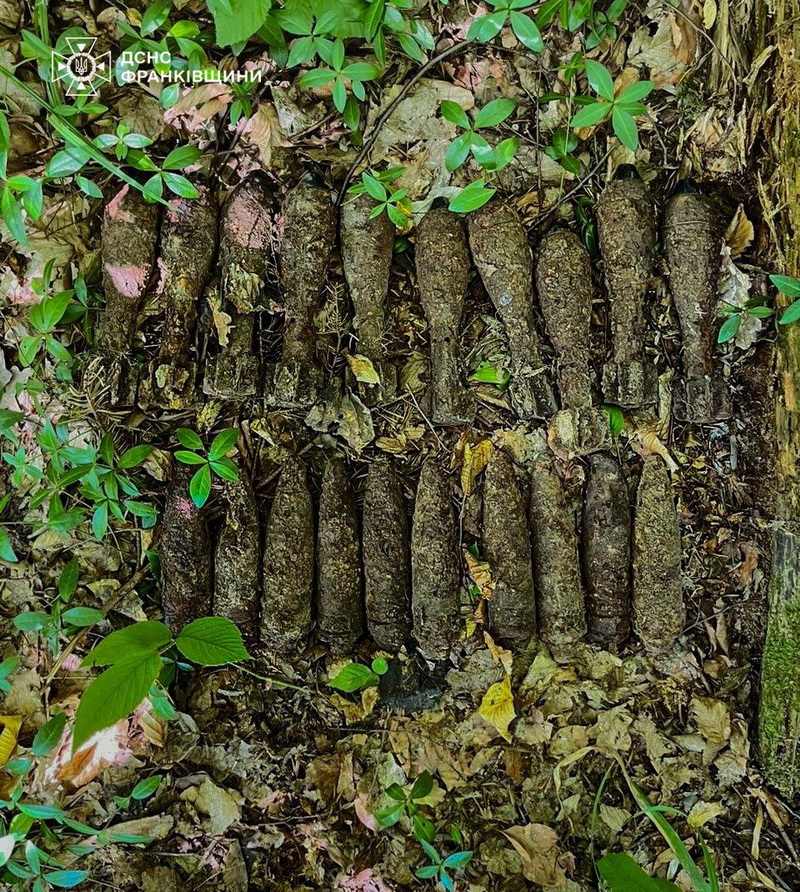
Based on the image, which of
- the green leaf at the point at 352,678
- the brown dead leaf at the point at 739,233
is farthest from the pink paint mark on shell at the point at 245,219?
the brown dead leaf at the point at 739,233

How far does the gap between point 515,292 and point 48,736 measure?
7.43 feet

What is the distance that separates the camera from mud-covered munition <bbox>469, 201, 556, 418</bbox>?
2305 millimetres

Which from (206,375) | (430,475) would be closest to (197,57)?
(206,375)

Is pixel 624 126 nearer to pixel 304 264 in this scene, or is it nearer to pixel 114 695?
pixel 304 264

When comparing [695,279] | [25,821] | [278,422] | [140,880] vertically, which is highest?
[695,279]

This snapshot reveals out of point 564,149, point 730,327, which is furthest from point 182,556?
point 730,327

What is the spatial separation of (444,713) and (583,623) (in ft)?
1.98

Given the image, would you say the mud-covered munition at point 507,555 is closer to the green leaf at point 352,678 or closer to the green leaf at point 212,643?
the green leaf at point 352,678

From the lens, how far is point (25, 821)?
7.19 feet

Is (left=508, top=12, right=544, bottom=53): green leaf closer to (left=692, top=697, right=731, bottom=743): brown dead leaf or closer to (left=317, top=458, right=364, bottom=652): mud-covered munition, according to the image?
(left=317, top=458, right=364, bottom=652): mud-covered munition

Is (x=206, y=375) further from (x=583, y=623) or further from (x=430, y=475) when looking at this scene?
(x=583, y=623)

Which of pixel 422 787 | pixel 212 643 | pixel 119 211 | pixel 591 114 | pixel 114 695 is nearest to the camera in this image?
pixel 114 695

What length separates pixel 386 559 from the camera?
235 cm

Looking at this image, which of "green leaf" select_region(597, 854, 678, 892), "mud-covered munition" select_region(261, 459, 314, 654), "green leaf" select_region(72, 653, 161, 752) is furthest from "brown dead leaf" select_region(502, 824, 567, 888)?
"green leaf" select_region(72, 653, 161, 752)
